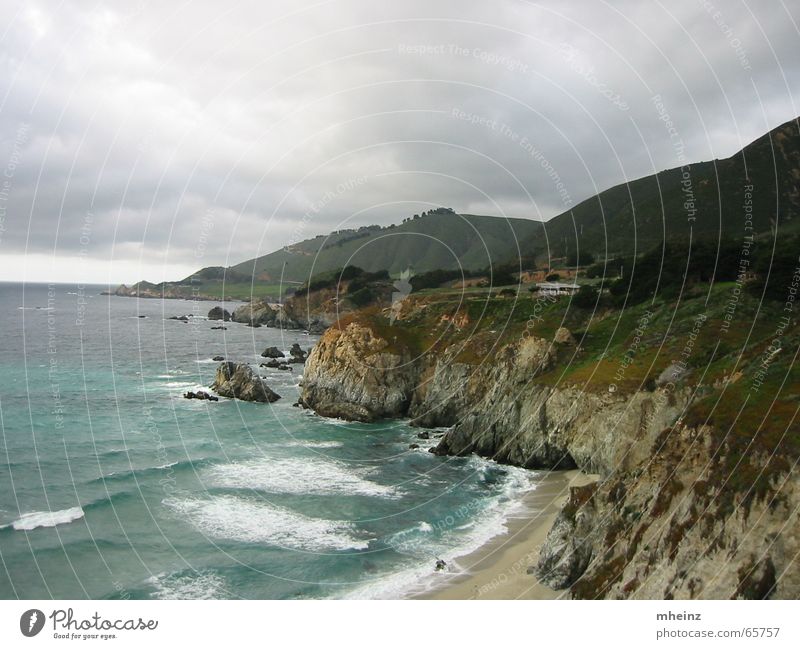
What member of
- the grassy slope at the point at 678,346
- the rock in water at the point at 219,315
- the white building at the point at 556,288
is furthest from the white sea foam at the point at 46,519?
the rock in water at the point at 219,315

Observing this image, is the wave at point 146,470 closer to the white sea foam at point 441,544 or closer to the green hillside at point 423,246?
the white sea foam at point 441,544

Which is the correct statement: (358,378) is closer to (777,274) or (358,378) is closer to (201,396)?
(201,396)

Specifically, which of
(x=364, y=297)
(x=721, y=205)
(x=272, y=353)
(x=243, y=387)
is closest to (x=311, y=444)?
(x=243, y=387)

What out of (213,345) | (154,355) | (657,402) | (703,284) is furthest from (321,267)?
(657,402)

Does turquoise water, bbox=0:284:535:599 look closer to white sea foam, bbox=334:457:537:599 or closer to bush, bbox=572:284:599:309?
white sea foam, bbox=334:457:537:599

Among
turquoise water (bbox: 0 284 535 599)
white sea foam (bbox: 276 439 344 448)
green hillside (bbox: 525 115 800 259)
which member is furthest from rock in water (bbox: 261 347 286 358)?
green hillside (bbox: 525 115 800 259)
